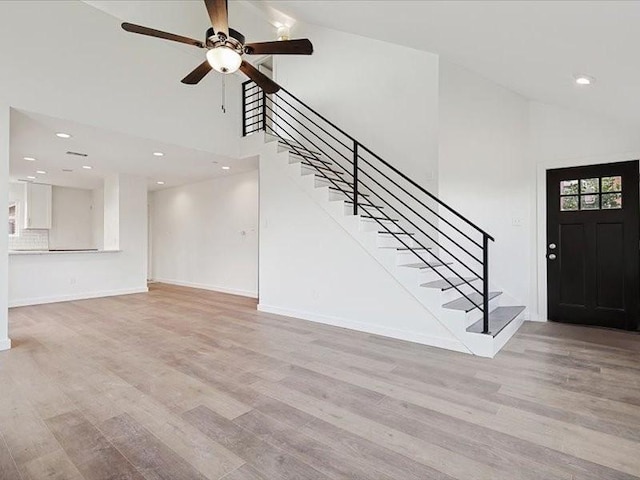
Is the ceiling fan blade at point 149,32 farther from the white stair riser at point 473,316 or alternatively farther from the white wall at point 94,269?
the white wall at point 94,269

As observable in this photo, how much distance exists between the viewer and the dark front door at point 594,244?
4137 millimetres

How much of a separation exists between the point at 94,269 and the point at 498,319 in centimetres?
723

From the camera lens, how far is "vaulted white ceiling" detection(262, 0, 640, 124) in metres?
2.11

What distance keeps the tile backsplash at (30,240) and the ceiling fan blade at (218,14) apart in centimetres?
855

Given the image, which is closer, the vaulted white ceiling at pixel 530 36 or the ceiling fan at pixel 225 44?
the vaulted white ceiling at pixel 530 36

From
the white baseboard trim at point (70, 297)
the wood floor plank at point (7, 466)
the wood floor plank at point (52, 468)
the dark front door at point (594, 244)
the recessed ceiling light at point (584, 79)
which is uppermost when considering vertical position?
the recessed ceiling light at point (584, 79)

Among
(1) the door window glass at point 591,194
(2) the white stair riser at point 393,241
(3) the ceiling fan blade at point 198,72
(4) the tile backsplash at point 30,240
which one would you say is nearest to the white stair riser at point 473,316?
(2) the white stair riser at point 393,241

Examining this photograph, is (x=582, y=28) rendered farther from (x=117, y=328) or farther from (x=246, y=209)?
(x=246, y=209)

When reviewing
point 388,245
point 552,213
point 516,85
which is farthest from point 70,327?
point 552,213

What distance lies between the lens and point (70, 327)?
440 centimetres

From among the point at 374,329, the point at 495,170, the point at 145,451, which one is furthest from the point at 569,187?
the point at 145,451

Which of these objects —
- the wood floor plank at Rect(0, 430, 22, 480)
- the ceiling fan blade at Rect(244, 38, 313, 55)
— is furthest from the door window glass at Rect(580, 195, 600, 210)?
the wood floor plank at Rect(0, 430, 22, 480)

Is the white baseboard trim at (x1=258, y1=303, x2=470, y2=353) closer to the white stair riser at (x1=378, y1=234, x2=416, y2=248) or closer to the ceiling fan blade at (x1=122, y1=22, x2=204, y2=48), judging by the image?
the white stair riser at (x1=378, y1=234, x2=416, y2=248)

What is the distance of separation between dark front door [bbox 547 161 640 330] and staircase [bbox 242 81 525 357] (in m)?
0.72
